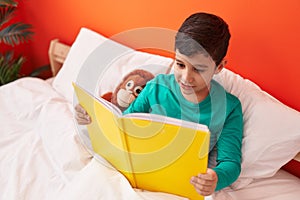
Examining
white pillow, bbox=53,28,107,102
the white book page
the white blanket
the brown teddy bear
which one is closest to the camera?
the white book page

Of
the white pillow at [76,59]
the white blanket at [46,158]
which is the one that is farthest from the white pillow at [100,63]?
the white blanket at [46,158]

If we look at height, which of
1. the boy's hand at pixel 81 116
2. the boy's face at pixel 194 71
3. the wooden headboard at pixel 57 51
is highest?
the boy's face at pixel 194 71

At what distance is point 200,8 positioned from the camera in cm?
126

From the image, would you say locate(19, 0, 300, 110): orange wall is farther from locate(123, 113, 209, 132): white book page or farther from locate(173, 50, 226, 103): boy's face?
locate(123, 113, 209, 132): white book page

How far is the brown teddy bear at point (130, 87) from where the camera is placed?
4.00 ft

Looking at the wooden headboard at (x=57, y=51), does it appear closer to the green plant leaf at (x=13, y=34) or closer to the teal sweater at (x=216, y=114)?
the green plant leaf at (x=13, y=34)

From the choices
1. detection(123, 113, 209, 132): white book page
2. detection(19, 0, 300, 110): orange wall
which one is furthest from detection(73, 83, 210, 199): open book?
detection(19, 0, 300, 110): orange wall

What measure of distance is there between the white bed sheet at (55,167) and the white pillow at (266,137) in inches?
2.7

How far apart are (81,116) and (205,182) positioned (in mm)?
459

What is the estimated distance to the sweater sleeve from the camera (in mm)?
957

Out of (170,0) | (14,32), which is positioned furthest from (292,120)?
(14,32)

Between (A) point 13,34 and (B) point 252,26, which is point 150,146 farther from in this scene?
(A) point 13,34

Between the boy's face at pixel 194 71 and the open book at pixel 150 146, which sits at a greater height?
the boy's face at pixel 194 71

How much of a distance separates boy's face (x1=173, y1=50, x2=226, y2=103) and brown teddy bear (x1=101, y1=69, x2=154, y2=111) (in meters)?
0.24
